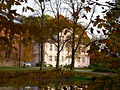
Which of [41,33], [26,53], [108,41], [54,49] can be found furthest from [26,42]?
[54,49]

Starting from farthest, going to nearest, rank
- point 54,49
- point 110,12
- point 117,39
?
1. point 54,49
2. point 110,12
3. point 117,39

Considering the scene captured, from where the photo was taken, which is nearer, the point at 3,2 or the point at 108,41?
the point at 3,2

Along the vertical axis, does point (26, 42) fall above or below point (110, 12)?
Answer: below

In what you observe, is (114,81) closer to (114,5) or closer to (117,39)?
(117,39)

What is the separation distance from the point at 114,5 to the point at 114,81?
116cm

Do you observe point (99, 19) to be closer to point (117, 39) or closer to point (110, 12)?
point (110, 12)

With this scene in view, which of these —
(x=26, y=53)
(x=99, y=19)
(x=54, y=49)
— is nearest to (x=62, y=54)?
(x=54, y=49)

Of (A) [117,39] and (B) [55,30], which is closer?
(A) [117,39]

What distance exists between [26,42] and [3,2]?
2.00ft

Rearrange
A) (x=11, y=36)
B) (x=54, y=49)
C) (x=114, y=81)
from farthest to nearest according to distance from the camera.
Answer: (x=54, y=49)
(x=11, y=36)
(x=114, y=81)

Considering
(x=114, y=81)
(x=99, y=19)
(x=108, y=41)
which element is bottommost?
(x=114, y=81)

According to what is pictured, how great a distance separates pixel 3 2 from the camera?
259 cm

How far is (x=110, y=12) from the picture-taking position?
120 inches

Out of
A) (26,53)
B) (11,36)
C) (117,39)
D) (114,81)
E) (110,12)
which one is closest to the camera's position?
(114,81)
